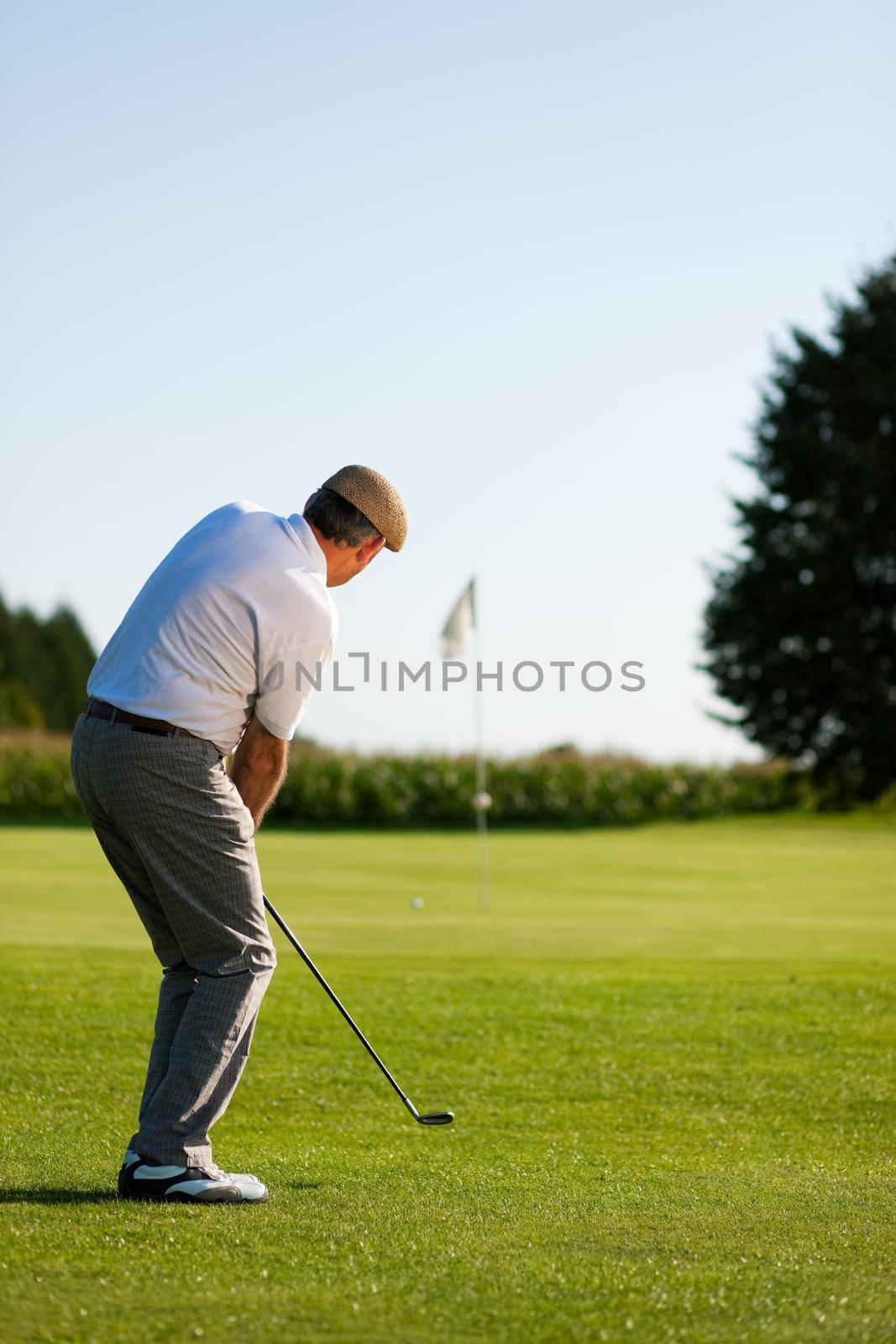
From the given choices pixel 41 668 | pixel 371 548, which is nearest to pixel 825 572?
pixel 41 668

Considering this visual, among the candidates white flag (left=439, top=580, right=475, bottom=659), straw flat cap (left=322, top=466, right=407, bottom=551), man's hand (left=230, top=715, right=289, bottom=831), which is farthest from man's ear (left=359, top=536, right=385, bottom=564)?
white flag (left=439, top=580, right=475, bottom=659)

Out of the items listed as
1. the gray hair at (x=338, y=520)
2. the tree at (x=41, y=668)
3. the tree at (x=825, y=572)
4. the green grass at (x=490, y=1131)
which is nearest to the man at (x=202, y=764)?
the gray hair at (x=338, y=520)

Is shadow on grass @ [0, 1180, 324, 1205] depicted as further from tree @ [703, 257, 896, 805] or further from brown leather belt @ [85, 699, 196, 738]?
tree @ [703, 257, 896, 805]

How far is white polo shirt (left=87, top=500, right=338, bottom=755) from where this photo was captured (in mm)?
3422

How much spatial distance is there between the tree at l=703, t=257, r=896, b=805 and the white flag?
718 inches

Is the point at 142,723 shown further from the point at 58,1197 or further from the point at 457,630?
the point at 457,630

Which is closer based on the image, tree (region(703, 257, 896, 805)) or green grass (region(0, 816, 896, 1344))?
green grass (region(0, 816, 896, 1344))

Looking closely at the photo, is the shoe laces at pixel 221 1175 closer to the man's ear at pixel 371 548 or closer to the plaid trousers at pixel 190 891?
the plaid trousers at pixel 190 891

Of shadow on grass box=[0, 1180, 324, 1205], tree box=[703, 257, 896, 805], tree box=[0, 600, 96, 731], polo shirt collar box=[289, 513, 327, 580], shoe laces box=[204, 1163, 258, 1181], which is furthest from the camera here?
tree box=[0, 600, 96, 731]

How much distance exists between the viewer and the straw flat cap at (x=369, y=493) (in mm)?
3688

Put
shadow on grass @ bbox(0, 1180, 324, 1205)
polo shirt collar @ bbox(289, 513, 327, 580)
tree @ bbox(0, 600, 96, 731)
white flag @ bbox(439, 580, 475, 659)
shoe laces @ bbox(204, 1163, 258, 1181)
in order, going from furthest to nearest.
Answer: tree @ bbox(0, 600, 96, 731)
white flag @ bbox(439, 580, 475, 659)
polo shirt collar @ bbox(289, 513, 327, 580)
shoe laces @ bbox(204, 1163, 258, 1181)
shadow on grass @ bbox(0, 1180, 324, 1205)

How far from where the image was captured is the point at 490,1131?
484 centimetres

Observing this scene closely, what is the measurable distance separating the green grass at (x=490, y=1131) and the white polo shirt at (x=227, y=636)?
3.93ft

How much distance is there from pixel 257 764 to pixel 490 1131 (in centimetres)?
196
